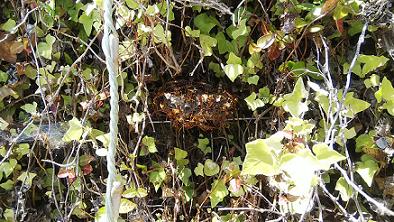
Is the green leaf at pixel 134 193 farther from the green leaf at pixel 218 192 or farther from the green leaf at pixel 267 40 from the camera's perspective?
the green leaf at pixel 267 40

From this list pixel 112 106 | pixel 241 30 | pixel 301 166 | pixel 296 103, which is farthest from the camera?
pixel 241 30

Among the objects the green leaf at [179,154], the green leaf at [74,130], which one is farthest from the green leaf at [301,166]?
the green leaf at [74,130]

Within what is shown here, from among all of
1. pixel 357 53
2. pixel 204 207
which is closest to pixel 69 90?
pixel 204 207

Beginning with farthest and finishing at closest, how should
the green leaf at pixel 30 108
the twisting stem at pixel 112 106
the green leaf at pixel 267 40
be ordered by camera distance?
the green leaf at pixel 30 108
the green leaf at pixel 267 40
the twisting stem at pixel 112 106

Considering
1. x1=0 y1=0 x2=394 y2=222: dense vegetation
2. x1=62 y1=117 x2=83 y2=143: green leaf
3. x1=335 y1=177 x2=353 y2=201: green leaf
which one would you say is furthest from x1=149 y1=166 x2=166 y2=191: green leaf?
x1=335 y1=177 x2=353 y2=201: green leaf

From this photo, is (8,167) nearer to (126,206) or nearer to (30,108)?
(30,108)

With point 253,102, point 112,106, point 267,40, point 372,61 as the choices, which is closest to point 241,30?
point 267,40
